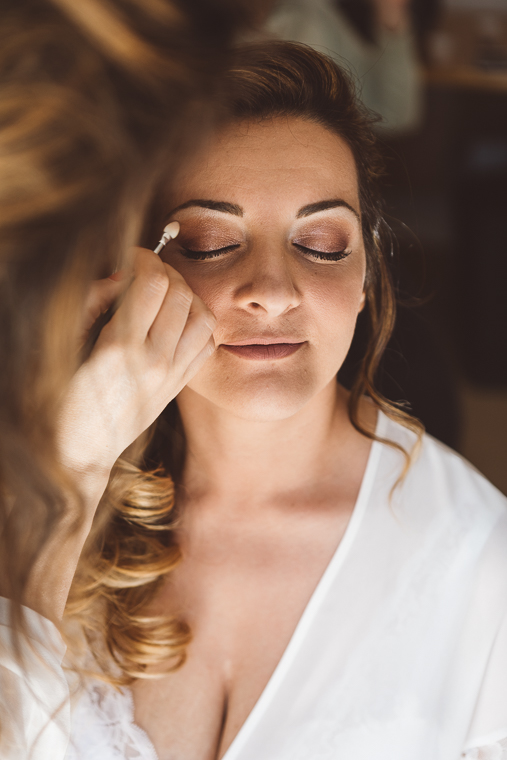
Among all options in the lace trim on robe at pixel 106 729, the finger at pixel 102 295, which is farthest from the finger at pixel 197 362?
the lace trim on robe at pixel 106 729

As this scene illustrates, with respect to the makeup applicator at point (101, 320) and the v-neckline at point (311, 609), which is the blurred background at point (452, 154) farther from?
the makeup applicator at point (101, 320)

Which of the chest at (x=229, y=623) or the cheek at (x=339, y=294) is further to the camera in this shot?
the chest at (x=229, y=623)

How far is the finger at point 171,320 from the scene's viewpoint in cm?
83

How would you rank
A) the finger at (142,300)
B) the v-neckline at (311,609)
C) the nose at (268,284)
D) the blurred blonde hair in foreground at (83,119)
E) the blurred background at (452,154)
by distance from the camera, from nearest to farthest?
the blurred blonde hair in foreground at (83,119)
the finger at (142,300)
the nose at (268,284)
the v-neckline at (311,609)
the blurred background at (452,154)

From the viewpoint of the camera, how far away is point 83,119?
54 centimetres

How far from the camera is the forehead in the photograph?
96 cm

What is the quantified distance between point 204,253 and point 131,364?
0.24 meters

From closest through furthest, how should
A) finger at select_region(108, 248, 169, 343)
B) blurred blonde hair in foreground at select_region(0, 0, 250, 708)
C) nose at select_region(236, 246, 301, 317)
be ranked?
blurred blonde hair in foreground at select_region(0, 0, 250, 708) < finger at select_region(108, 248, 169, 343) < nose at select_region(236, 246, 301, 317)

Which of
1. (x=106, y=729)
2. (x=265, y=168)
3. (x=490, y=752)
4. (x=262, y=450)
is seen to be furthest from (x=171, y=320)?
(x=490, y=752)

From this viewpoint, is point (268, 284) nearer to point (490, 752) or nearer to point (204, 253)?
point (204, 253)

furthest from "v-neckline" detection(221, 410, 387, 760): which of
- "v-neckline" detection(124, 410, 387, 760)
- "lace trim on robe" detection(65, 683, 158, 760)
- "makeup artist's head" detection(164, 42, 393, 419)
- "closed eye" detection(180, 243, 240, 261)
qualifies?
"closed eye" detection(180, 243, 240, 261)

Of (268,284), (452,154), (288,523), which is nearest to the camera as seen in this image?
(268,284)

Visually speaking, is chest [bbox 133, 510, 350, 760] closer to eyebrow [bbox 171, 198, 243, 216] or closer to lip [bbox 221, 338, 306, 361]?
lip [bbox 221, 338, 306, 361]

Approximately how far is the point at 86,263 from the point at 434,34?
3493mm
